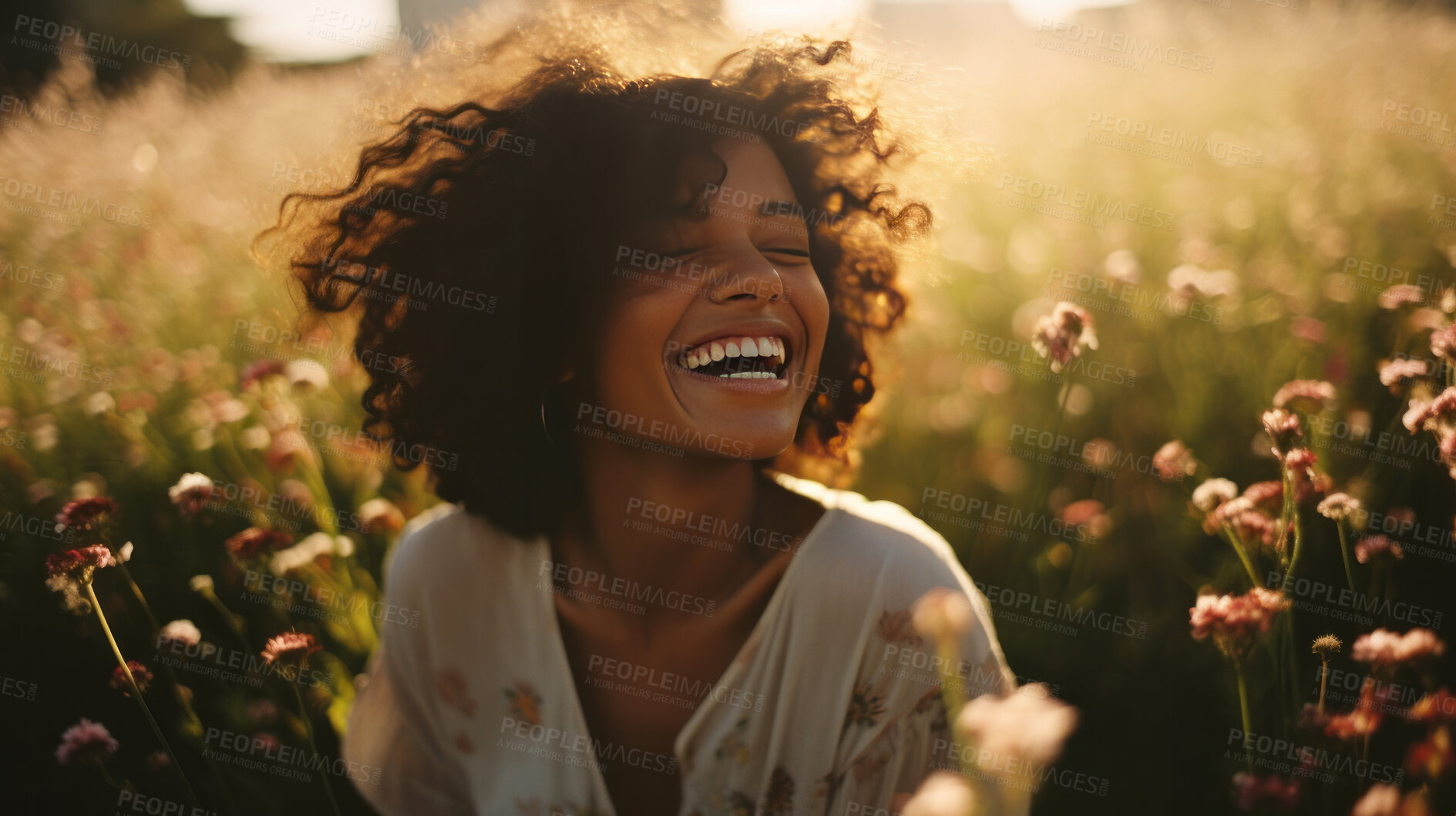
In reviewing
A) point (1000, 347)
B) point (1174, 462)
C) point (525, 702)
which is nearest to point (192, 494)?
point (525, 702)

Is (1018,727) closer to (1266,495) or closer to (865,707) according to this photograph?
(865,707)

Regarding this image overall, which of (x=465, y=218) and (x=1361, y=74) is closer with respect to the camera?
(x=465, y=218)

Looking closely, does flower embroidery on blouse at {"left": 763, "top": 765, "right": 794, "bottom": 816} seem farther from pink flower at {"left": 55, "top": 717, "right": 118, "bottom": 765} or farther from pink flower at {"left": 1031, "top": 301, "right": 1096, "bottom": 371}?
pink flower at {"left": 55, "top": 717, "right": 118, "bottom": 765}

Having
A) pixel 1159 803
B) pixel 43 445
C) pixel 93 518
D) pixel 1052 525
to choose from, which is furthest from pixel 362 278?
pixel 1159 803

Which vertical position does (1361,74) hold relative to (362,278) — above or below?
above

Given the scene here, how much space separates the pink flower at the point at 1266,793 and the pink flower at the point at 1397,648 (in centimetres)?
24

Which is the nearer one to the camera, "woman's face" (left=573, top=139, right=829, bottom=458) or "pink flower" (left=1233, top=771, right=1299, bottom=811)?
"pink flower" (left=1233, top=771, right=1299, bottom=811)

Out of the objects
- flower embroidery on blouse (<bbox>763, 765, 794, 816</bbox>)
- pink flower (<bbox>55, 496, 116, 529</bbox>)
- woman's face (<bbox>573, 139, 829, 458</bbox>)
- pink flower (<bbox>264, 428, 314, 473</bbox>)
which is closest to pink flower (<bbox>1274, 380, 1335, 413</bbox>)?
woman's face (<bbox>573, 139, 829, 458</bbox>)

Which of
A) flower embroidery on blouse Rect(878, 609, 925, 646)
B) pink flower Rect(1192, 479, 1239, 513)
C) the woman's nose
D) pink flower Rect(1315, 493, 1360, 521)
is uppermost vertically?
the woman's nose

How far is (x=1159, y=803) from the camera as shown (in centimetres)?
202

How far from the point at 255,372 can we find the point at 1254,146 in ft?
12.8

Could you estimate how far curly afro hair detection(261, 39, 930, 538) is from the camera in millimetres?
1643

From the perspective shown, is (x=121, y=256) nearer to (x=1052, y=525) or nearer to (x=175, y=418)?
(x=175, y=418)

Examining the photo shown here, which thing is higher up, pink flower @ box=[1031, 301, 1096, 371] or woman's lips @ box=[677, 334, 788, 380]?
pink flower @ box=[1031, 301, 1096, 371]
